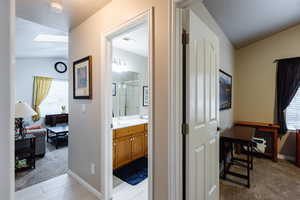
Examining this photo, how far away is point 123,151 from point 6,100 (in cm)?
233

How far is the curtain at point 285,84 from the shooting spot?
3066 mm

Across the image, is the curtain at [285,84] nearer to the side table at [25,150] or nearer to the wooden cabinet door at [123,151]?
the wooden cabinet door at [123,151]

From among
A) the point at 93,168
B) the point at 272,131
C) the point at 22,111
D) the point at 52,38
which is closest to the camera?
the point at 93,168

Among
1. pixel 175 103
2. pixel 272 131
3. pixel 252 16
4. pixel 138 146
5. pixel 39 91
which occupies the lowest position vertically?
pixel 138 146

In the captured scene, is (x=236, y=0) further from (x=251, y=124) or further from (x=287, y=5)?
(x=251, y=124)

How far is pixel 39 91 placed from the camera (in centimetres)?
526

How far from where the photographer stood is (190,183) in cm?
128

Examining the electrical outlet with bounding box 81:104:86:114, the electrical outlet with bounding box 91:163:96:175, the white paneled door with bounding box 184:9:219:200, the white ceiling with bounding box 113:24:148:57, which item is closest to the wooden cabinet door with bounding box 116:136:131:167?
the electrical outlet with bounding box 91:163:96:175

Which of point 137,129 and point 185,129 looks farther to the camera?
point 137,129

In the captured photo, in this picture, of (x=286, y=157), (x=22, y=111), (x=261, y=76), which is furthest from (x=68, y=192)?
(x=261, y=76)

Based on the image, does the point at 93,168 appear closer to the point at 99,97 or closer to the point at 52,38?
the point at 99,97

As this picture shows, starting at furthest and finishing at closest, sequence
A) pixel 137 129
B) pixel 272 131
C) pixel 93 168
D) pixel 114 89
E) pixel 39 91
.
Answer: pixel 39 91, pixel 114 89, pixel 272 131, pixel 137 129, pixel 93 168

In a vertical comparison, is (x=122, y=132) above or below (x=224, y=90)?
below

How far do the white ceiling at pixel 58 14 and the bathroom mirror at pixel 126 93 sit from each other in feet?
4.51
